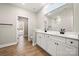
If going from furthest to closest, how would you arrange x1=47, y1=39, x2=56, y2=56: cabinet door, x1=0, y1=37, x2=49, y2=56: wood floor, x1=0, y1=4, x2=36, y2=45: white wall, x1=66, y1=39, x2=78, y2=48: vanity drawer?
x1=0, y1=4, x2=36, y2=45: white wall < x1=0, y1=37, x2=49, y2=56: wood floor < x1=47, y1=39, x2=56, y2=56: cabinet door < x1=66, y1=39, x2=78, y2=48: vanity drawer

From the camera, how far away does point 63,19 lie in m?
2.08

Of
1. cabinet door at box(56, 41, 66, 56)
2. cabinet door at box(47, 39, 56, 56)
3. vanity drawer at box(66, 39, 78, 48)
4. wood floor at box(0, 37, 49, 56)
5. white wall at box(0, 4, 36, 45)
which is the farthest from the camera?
white wall at box(0, 4, 36, 45)

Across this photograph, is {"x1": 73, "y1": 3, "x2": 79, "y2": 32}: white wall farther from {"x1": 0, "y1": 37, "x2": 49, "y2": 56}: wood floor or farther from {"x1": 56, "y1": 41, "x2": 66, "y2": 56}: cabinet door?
{"x1": 0, "y1": 37, "x2": 49, "y2": 56}: wood floor

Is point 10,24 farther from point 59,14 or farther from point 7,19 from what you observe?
point 59,14

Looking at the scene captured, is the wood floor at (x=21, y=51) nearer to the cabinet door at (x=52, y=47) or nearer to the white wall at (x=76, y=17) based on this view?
the cabinet door at (x=52, y=47)

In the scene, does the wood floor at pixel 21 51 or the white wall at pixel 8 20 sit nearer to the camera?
A: the wood floor at pixel 21 51

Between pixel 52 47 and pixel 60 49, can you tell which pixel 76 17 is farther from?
pixel 52 47

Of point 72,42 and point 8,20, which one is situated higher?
point 8,20

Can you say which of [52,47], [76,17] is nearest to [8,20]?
[52,47]

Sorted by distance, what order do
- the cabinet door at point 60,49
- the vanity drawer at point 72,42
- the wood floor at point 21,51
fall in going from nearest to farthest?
the vanity drawer at point 72,42 → the cabinet door at point 60,49 → the wood floor at point 21,51

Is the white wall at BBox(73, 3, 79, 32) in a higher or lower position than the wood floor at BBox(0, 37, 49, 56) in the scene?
higher

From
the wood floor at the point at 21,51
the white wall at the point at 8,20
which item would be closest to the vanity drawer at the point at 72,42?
the wood floor at the point at 21,51

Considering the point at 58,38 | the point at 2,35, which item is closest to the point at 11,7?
the point at 2,35

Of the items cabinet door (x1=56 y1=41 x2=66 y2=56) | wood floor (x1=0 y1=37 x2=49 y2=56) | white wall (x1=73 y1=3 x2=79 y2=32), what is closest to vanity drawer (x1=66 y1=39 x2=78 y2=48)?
cabinet door (x1=56 y1=41 x2=66 y2=56)
